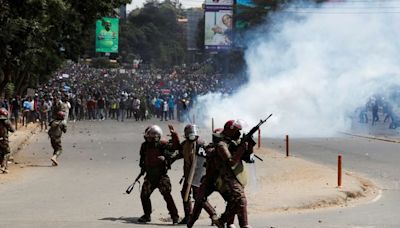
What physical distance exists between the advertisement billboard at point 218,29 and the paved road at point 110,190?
22.7m

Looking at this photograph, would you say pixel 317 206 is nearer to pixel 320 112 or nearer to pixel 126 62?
pixel 320 112

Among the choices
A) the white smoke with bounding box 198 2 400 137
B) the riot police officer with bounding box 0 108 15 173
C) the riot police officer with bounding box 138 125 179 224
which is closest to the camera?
the riot police officer with bounding box 138 125 179 224

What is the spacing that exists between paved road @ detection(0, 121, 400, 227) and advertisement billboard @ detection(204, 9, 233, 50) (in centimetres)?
2272

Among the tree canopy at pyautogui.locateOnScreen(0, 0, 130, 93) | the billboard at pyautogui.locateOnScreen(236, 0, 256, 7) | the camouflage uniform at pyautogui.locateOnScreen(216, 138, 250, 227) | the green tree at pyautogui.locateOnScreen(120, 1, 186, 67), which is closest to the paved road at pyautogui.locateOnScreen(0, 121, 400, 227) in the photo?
the camouflage uniform at pyautogui.locateOnScreen(216, 138, 250, 227)

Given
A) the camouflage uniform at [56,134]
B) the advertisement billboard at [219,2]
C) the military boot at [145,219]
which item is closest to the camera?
the military boot at [145,219]

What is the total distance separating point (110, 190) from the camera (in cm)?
1480

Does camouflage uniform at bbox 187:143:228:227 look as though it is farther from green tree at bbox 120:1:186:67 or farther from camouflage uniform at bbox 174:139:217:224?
green tree at bbox 120:1:186:67

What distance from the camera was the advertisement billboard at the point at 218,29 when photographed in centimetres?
4962

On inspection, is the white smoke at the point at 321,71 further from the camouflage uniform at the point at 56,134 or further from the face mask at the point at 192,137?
the face mask at the point at 192,137

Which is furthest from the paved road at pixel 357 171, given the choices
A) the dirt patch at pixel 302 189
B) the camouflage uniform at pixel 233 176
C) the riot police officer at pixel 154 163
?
the camouflage uniform at pixel 233 176

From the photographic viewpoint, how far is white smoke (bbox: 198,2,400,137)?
34.5 m

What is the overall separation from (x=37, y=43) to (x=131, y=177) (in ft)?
22.5

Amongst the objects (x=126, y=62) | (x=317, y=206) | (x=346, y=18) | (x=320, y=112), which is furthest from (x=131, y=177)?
(x=126, y=62)

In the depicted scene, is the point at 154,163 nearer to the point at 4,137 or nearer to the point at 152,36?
the point at 4,137
